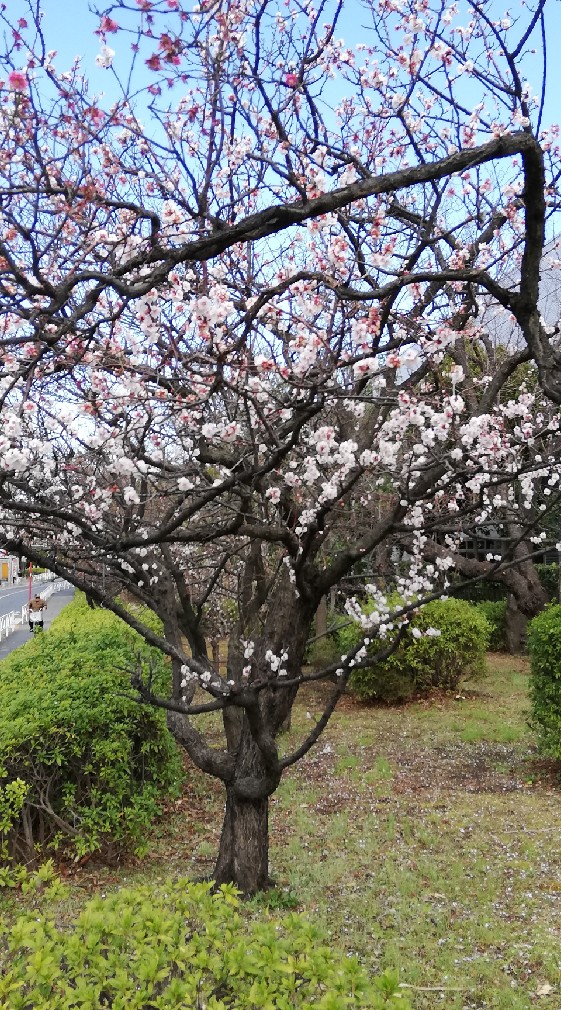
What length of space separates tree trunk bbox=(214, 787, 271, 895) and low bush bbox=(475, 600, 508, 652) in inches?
417

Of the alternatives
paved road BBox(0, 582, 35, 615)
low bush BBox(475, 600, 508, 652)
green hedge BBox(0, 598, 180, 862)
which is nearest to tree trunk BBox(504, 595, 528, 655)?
low bush BBox(475, 600, 508, 652)

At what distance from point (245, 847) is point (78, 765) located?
1.44 metres

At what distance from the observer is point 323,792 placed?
21.0ft

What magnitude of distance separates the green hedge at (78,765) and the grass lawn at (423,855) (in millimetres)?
343

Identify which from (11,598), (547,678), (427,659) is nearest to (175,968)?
(547,678)

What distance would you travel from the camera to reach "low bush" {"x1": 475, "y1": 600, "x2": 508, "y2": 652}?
14.3 meters

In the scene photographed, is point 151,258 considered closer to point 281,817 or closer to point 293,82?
point 293,82

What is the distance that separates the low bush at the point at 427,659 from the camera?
9922 mm

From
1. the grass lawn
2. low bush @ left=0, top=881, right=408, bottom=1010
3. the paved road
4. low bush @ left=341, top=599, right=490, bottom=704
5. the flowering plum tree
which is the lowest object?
the grass lawn

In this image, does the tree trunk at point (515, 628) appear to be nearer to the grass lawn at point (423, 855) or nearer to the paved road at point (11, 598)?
the grass lawn at point (423, 855)

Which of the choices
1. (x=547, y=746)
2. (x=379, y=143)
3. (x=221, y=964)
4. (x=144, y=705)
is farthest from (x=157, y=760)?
(x=379, y=143)

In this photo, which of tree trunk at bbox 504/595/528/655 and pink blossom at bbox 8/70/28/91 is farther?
tree trunk at bbox 504/595/528/655

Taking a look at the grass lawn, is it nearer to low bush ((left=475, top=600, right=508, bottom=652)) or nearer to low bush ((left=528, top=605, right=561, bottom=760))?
low bush ((left=528, top=605, right=561, bottom=760))

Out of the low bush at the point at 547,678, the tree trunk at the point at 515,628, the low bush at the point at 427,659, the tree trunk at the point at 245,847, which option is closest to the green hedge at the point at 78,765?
the tree trunk at the point at 245,847
